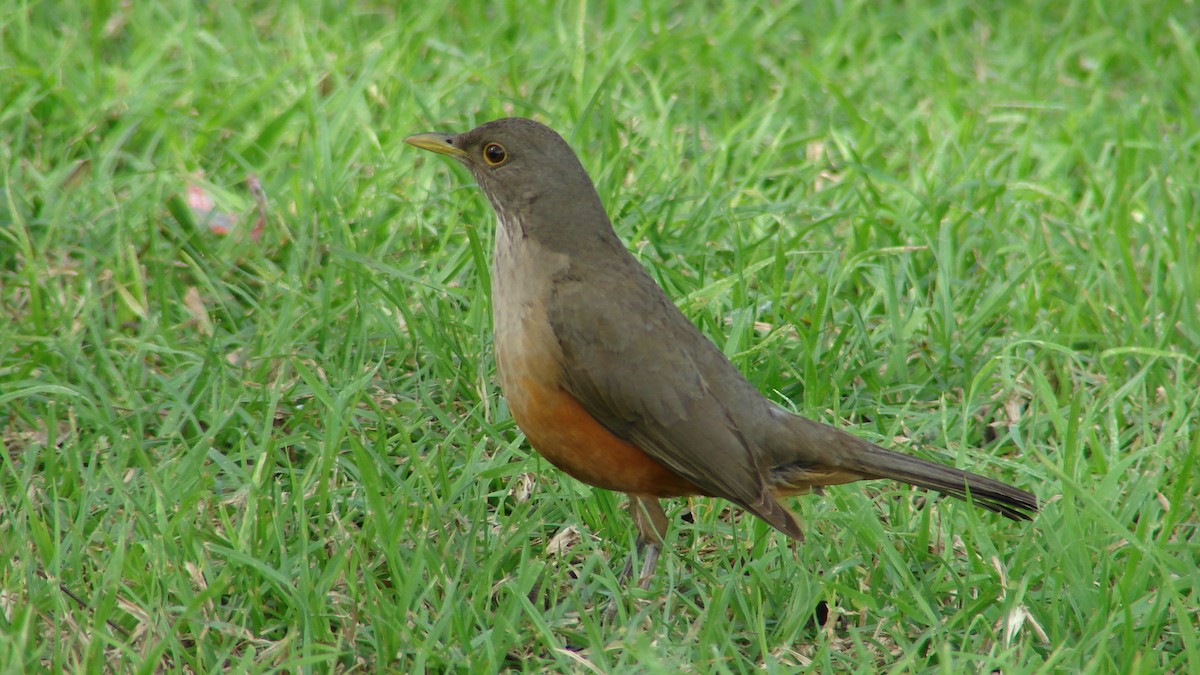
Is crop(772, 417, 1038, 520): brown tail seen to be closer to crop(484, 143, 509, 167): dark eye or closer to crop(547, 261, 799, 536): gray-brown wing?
crop(547, 261, 799, 536): gray-brown wing

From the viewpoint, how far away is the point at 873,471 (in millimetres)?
4656

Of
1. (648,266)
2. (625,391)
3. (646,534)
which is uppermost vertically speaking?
Result: (625,391)

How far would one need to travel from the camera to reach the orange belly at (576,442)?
14.8 feet

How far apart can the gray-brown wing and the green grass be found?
0.36m

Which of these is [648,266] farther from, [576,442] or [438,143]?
[576,442]

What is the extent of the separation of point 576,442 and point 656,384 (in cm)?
35

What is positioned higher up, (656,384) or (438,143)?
(438,143)

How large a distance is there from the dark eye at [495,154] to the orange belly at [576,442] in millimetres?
896

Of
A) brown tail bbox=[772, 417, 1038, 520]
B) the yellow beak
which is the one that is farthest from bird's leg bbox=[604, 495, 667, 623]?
the yellow beak

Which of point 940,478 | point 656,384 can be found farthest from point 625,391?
point 940,478

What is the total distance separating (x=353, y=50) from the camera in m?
7.64

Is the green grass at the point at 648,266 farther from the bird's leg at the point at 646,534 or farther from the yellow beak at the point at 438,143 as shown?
the yellow beak at the point at 438,143

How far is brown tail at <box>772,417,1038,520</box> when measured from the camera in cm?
461

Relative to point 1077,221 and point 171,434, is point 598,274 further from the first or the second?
point 1077,221
